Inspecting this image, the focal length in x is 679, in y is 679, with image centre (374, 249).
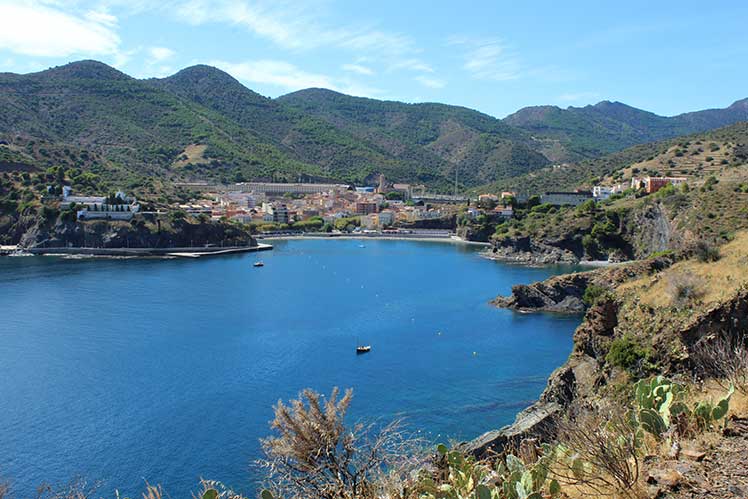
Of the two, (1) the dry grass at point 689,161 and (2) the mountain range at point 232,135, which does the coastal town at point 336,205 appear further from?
(2) the mountain range at point 232,135

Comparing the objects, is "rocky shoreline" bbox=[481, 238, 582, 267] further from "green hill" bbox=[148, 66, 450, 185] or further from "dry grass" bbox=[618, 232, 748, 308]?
"green hill" bbox=[148, 66, 450, 185]

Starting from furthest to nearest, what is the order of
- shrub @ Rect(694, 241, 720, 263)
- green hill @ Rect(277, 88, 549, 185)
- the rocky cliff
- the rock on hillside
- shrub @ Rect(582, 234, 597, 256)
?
green hill @ Rect(277, 88, 549, 185) < shrub @ Rect(582, 234, 597, 256) < the rock on hillside < shrub @ Rect(694, 241, 720, 263) < the rocky cliff

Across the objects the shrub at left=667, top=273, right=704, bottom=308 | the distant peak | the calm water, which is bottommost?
the calm water

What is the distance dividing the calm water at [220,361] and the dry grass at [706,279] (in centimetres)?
500

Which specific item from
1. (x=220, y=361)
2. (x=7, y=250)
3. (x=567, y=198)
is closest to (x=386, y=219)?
(x=567, y=198)

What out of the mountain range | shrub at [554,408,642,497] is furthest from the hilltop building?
shrub at [554,408,642,497]

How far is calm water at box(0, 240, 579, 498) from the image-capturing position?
16719 mm

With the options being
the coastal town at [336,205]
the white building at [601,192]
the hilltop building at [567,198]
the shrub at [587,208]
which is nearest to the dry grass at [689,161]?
the coastal town at [336,205]

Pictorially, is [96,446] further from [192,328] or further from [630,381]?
[192,328]

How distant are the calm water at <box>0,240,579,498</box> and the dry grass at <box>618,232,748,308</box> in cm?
500

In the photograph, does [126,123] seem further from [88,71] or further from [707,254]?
[707,254]

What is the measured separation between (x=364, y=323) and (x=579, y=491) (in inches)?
1099

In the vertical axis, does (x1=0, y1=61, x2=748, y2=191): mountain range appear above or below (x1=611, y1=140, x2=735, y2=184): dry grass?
above

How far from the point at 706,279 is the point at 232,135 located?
124 m
